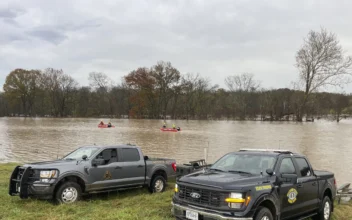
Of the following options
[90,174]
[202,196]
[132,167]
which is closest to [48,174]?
[90,174]

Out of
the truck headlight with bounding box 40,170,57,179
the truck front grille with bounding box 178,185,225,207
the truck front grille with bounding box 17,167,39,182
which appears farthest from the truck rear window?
the truck front grille with bounding box 178,185,225,207

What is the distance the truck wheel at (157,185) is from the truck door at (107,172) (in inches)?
53.0

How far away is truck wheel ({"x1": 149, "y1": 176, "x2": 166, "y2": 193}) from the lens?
1116 centimetres

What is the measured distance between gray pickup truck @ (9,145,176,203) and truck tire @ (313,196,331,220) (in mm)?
4904

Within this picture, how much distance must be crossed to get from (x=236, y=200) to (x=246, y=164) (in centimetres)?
151

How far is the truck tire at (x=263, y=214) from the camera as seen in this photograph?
20.9 ft

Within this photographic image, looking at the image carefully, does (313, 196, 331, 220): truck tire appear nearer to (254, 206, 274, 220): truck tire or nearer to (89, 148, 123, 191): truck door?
(254, 206, 274, 220): truck tire

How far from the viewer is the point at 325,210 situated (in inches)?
341

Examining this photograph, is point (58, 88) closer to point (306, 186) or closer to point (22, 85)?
point (22, 85)

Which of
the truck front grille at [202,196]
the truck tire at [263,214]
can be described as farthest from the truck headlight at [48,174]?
the truck tire at [263,214]

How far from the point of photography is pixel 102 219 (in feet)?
24.2

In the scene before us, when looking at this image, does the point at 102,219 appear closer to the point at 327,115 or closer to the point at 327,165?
the point at 327,165

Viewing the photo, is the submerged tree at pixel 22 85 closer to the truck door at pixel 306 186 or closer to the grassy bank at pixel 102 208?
the grassy bank at pixel 102 208

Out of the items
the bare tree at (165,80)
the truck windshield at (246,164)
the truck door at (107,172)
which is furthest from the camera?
the bare tree at (165,80)
